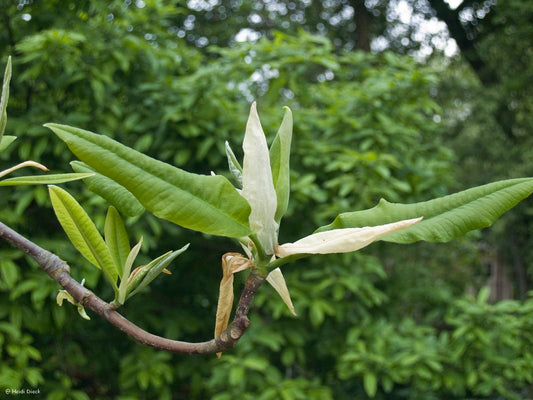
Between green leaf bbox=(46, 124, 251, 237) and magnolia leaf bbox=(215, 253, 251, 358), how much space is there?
0.06 m

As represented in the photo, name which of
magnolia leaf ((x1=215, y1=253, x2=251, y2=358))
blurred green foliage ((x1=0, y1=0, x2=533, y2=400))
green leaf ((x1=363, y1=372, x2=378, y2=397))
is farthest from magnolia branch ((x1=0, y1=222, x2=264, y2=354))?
green leaf ((x1=363, y1=372, x2=378, y2=397))

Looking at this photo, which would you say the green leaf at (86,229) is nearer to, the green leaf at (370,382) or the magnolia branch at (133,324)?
the magnolia branch at (133,324)

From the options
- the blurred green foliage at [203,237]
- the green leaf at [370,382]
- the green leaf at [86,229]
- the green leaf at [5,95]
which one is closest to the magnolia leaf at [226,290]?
the green leaf at [86,229]

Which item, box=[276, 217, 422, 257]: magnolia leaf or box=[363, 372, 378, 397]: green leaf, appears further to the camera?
box=[363, 372, 378, 397]: green leaf

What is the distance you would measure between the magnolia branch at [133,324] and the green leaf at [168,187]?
0.06 meters

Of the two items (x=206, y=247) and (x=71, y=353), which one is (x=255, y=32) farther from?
(x=71, y=353)

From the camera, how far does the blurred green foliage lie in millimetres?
2188

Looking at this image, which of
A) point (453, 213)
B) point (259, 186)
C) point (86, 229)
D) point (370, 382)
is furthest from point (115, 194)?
point (370, 382)

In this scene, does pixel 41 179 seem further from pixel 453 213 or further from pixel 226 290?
pixel 453 213

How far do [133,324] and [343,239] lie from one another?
17cm

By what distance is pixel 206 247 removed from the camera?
269cm

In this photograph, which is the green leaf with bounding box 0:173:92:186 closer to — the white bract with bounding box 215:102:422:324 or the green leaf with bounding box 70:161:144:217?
the green leaf with bounding box 70:161:144:217

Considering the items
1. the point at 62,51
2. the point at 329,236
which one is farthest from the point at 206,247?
the point at 329,236

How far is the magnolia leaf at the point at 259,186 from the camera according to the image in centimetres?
44
